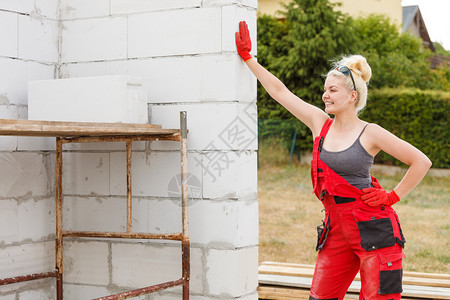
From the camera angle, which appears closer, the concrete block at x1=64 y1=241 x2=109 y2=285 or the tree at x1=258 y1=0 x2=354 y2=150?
the concrete block at x1=64 y1=241 x2=109 y2=285

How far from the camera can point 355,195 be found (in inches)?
114

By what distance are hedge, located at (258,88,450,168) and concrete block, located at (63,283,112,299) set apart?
10.4 metres

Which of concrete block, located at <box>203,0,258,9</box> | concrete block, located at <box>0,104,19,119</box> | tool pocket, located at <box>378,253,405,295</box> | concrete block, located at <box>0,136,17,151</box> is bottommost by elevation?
tool pocket, located at <box>378,253,405,295</box>

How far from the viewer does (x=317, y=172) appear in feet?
9.80

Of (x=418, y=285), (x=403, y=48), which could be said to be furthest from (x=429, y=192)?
(x=403, y=48)

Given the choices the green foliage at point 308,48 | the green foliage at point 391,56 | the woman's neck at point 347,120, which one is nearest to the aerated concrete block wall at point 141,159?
the woman's neck at point 347,120

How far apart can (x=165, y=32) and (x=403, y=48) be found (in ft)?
56.5

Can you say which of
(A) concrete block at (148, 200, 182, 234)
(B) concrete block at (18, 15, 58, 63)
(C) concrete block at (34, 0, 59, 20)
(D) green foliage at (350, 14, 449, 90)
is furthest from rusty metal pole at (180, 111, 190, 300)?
(D) green foliage at (350, 14, 449, 90)

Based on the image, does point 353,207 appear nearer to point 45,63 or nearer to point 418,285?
point 418,285

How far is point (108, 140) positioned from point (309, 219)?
6413mm

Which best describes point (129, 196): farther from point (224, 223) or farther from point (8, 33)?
point (8, 33)

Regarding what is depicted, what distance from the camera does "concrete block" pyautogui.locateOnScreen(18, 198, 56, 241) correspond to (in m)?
3.58

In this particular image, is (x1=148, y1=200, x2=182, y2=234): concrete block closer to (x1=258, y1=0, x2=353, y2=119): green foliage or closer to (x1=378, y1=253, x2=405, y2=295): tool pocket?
(x1=378, y1=253, x2=405, y2=295): tool pocket

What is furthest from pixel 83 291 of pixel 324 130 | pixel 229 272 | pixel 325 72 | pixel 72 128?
pixel 325 72
